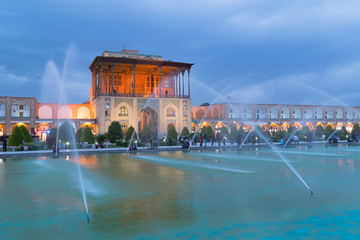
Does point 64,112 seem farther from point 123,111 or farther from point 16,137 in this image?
point 16,137

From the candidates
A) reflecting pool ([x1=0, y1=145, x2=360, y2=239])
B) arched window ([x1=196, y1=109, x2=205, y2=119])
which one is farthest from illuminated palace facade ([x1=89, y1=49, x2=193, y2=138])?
reflecting pool ([x1=0, y1=145, x2=360, y2=239])

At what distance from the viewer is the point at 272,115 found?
54.3 metres

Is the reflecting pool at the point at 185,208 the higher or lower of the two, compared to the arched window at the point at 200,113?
lower

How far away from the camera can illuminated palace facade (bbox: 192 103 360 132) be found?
51.2 meters

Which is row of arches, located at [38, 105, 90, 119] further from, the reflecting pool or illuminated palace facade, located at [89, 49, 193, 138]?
the reflecting pool

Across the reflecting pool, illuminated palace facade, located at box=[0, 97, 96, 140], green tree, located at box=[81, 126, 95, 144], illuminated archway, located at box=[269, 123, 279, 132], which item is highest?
illuminated palace facade, located at box=[0, 97, 96, 140]

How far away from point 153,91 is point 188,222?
4134cm

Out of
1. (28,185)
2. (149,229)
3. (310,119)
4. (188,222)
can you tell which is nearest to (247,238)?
(188,222)

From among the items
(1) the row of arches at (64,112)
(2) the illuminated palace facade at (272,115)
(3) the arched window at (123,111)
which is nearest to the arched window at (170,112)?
(3) the arched window at (123,111)

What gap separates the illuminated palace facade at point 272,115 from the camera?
51.2 meters

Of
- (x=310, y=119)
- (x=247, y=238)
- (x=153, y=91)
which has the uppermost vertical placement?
(x=153, y=91)

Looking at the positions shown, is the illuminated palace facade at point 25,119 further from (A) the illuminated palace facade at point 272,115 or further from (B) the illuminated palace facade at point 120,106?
(A) the illuminated palace facade at point 272,115

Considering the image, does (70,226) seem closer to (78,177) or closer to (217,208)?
(217,208)

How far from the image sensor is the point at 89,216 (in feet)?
15.9
